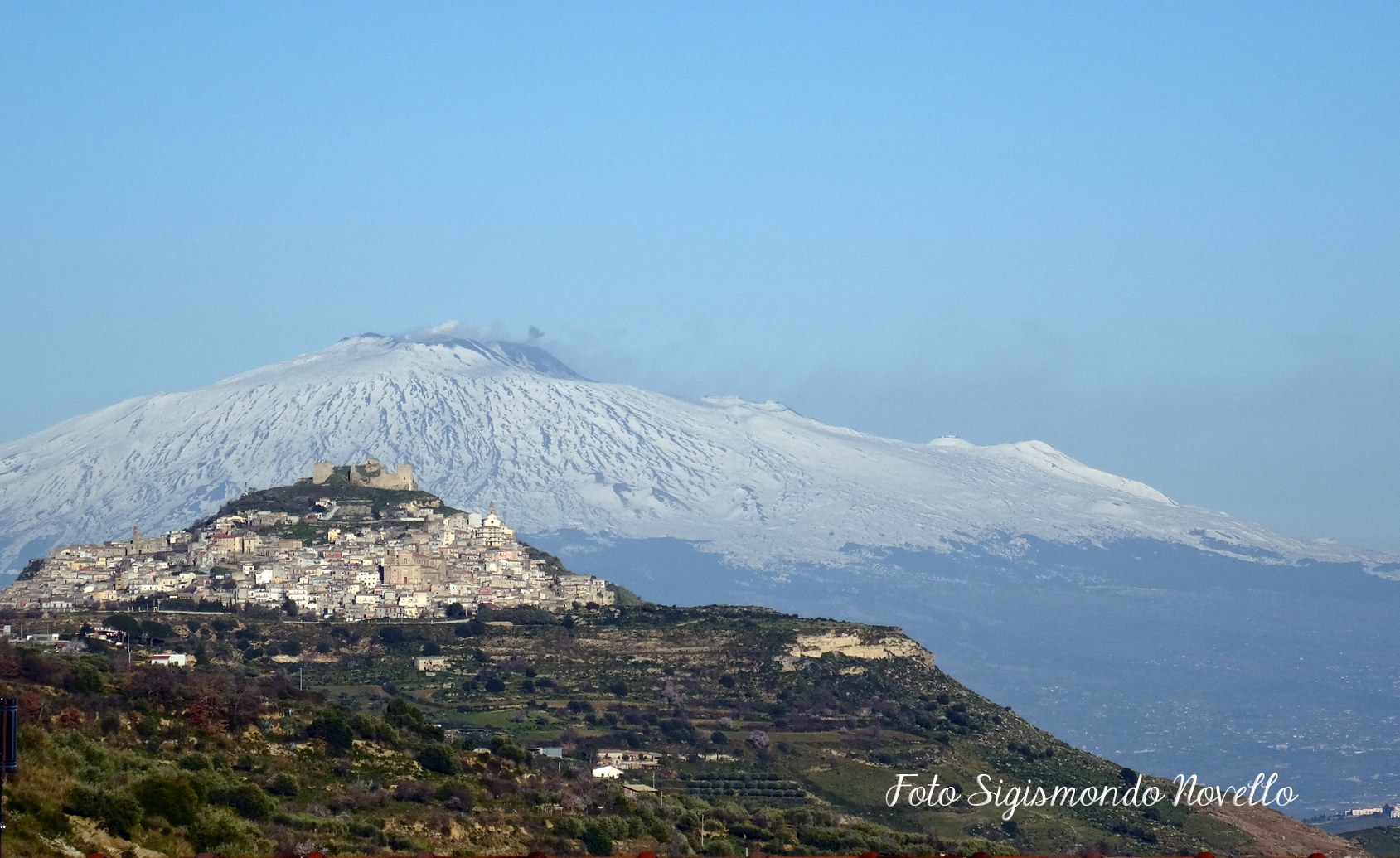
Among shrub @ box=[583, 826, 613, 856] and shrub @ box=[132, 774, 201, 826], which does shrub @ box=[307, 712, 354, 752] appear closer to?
shrub @ box=[583, 826, 613, 856]

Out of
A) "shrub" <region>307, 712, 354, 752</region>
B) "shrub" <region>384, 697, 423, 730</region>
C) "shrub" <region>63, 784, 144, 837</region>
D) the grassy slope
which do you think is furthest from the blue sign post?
"shrub" <region>384, 697, 423, 730</region>

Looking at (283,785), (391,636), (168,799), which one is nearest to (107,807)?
(168,799)

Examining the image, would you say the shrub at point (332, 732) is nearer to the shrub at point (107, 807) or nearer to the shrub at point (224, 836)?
the shrub at point (224, 836)

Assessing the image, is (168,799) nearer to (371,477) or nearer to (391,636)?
(391,636)

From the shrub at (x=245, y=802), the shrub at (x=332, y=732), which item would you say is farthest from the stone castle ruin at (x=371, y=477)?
the shrub at (x=245, y=802)

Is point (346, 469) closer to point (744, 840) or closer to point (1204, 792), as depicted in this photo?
point (1204, 792)
